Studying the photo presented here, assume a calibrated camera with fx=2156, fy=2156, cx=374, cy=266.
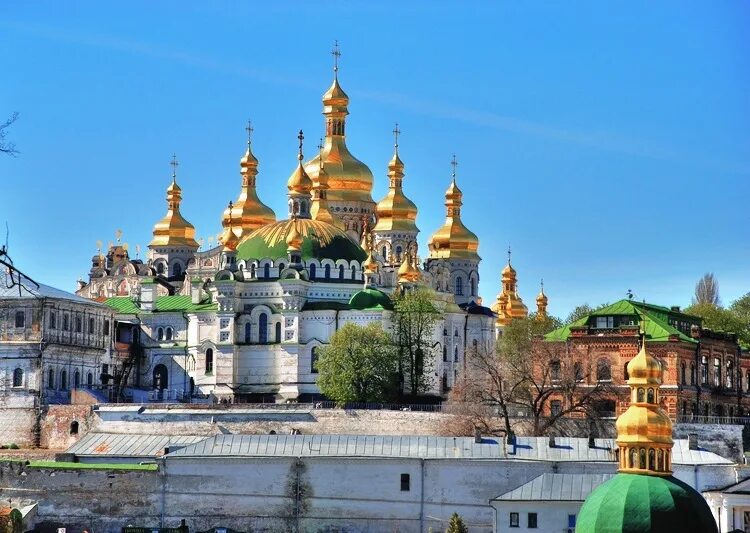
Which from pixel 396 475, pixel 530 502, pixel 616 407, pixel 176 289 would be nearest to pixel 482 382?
pixel 616 407

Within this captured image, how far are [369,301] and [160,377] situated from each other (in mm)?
10334

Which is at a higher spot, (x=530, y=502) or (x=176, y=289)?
(x=176, y=289)

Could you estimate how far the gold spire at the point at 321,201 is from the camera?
98312mm

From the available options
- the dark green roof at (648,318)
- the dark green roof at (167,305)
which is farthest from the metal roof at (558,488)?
the dark green roof at (167,305)

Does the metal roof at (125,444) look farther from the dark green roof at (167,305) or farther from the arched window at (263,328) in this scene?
the dark green roof at (167,305)

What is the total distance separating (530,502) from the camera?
198 ft

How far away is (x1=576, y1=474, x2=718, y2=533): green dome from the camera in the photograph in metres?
47.1

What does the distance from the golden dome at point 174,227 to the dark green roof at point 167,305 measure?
897 centimetres

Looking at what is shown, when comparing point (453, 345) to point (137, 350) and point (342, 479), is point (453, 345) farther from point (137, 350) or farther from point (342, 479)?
point (342, 479)

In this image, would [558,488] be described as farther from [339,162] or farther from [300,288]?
[339,162]

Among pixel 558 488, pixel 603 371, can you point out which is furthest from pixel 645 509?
pixel 603 371

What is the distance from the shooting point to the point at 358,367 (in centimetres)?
8119

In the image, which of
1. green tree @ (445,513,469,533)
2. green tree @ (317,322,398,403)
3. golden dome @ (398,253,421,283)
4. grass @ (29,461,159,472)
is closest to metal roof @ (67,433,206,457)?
grass @ (29,461,159,472)

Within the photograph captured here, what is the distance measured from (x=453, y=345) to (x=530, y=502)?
30262 millimetres
